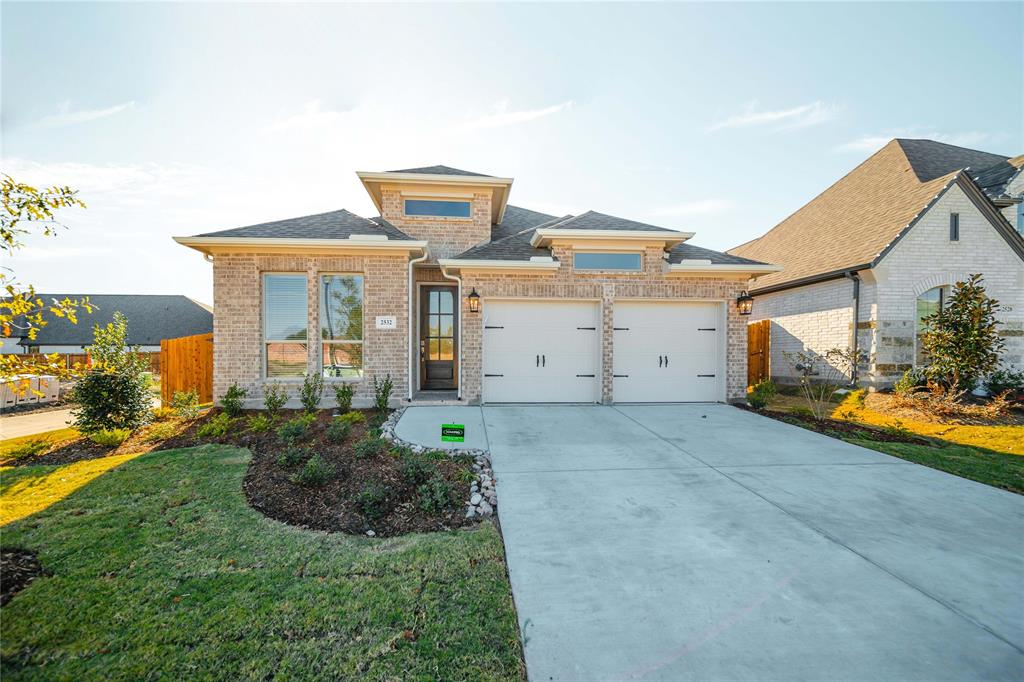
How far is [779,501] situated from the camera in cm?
406

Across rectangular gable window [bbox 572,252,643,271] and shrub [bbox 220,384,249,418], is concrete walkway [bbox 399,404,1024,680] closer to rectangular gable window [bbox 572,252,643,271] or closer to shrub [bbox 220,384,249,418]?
rectangular gable window [bbox 572,252,643,271]

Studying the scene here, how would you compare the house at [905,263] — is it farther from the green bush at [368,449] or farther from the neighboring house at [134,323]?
the neighboring house at [134,323]

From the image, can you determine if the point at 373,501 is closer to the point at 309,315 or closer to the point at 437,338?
the point at 309,315

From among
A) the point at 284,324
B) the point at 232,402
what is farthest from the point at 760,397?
the point at 232,402

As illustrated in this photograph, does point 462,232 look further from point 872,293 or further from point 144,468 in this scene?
point 872,293

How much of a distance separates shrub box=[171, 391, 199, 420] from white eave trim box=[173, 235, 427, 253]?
9.47 ft

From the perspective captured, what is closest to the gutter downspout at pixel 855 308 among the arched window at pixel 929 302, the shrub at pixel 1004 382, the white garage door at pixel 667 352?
the arched window at pixel 929 302

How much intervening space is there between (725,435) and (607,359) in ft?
10.1

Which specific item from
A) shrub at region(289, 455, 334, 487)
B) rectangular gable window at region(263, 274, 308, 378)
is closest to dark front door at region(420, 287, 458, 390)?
rectangular gable window at region(263, 274, 308, 378)

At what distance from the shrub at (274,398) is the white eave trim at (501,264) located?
160 inches

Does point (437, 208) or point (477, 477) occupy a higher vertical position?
point (437, 208)

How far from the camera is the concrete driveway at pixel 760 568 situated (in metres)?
2.14

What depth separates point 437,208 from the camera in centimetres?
1016

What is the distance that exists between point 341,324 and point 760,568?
26.2 feet
